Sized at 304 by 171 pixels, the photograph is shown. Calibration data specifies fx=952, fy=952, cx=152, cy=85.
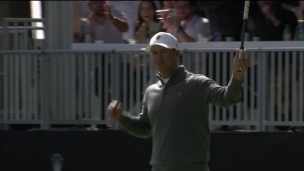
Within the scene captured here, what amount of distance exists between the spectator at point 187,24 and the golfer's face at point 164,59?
393cm

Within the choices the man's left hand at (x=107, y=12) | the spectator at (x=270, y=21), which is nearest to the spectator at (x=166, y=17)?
the man's left hand at (x=107, y=12)

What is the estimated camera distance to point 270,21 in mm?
10969

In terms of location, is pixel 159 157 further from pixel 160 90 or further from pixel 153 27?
pixel 153 27

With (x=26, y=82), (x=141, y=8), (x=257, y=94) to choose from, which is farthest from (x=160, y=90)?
(x=141, y=8)

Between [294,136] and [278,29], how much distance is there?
1503mm

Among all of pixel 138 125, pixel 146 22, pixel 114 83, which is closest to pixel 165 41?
pixel 138 125

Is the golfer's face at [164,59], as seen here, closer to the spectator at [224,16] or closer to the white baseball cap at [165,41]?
the white baseball cap at [165,41]

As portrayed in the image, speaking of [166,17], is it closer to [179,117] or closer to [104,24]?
[104,24]

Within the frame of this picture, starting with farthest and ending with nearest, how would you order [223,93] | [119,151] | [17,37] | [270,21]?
[270,21], [17,37], [119,151], [223,93]

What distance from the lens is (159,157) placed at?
22.5 ft

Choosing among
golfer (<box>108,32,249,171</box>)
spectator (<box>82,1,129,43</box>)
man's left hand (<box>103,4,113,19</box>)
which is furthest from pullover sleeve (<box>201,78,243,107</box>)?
man's left hand (<box>103,4,113,19</box>)

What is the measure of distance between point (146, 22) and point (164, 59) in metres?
4.57

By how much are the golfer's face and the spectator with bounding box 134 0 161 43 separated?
416 cm

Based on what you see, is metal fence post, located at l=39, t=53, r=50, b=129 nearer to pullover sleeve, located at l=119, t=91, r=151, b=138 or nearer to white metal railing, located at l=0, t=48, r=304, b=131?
white metal railing, located at l=0, t=48, r=304, b=131
